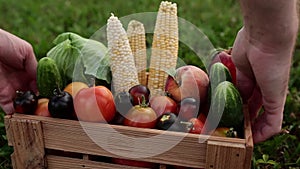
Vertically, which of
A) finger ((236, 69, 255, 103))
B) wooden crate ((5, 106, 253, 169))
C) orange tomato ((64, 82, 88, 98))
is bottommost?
wooden crate ((5, 106, 253, 169))

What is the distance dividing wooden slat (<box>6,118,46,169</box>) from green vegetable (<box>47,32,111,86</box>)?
361 millimetres

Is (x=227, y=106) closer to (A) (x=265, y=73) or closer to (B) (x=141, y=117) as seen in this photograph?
(A) (x=265, y=73)

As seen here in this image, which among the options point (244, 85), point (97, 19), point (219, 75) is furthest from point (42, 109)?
point (97, 19)

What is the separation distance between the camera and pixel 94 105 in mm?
1600

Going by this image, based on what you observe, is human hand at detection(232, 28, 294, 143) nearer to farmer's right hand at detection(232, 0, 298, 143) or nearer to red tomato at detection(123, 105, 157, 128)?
farmer's right hand at detection(232, 0, 298, 143)

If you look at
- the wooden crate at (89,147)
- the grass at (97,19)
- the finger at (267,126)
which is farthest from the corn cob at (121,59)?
the grass at (97,19)

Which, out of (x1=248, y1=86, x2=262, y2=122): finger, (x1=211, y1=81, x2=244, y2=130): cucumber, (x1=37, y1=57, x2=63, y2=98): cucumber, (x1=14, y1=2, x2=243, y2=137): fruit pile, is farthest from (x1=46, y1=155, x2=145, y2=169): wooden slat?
(x1=248, y1=86, x2=262, y2=122): finger

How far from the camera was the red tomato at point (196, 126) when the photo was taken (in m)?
1.56

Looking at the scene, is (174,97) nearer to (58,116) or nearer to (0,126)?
(58,116)

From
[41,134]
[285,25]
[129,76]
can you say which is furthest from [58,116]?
[285,25]

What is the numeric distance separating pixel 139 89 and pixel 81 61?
0.43 metres

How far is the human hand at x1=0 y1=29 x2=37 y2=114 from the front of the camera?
186cm

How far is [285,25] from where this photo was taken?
56.0 inches

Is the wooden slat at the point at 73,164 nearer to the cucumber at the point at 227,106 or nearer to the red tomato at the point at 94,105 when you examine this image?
the red tomato at the point at 94,105
